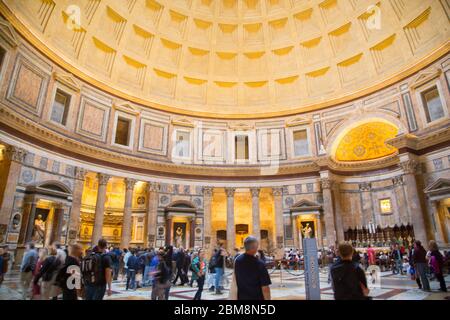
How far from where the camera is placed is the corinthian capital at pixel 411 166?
18.4 m

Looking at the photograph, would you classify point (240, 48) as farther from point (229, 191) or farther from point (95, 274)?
point (95, 274)

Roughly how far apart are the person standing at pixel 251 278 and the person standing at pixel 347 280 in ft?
3.17

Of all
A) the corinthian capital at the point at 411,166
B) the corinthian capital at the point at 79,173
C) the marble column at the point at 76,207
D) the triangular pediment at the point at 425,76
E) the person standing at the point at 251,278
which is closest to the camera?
the person standing at the point at 251,278

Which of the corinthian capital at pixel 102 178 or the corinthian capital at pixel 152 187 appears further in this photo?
the corinthian capital at pixel 152 187

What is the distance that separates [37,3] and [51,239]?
14492 millimetres

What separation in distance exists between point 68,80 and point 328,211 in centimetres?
2094

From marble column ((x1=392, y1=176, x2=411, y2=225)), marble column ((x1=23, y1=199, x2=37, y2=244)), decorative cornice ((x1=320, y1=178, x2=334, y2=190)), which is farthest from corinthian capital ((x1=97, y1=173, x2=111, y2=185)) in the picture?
marble column ((x1=392, y1=176, x2=411, y2=225))

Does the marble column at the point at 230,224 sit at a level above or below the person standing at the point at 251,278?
above

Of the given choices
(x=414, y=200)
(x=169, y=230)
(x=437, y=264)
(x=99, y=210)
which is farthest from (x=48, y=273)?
(x=414, y=200)

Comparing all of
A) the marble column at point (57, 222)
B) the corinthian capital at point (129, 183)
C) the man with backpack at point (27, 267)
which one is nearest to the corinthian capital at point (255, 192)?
the corinthian capital at point (129, 183)

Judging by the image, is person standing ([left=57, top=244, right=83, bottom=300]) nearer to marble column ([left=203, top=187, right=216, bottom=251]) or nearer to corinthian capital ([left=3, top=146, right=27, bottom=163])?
corinthian capital ([left=3, top=146, right=27, bottom=163])

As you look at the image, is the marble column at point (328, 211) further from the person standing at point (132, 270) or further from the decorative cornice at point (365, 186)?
the person standing at point (132, 270)

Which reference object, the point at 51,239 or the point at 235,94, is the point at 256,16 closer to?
the point at 235,94

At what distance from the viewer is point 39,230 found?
1659 cm
